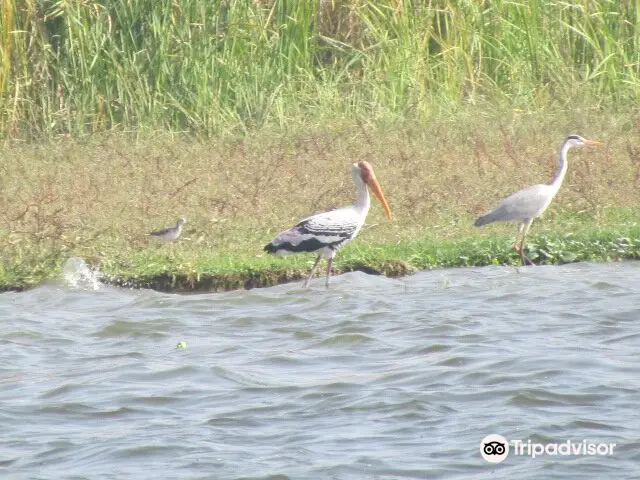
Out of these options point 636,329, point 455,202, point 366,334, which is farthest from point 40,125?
point 636,329

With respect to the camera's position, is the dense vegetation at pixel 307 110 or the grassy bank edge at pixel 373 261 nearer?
the grassy bank edge at pixel 373 261

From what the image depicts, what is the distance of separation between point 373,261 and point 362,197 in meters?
0.57

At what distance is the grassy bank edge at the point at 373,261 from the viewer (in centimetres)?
892

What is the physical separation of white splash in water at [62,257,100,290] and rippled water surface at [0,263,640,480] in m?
0.04

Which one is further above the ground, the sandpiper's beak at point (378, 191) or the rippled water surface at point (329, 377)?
the sandpiper's beak at point (378, 191)

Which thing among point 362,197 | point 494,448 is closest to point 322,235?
point 362,197

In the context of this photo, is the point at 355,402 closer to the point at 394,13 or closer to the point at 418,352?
the point at 418,352

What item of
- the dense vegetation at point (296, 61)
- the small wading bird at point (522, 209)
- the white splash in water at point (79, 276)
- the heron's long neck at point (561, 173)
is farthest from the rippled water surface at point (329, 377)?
the dense vegetation at point (296, 61)

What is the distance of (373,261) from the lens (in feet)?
30.1

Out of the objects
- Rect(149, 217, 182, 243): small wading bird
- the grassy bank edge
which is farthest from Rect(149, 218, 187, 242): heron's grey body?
the grassy bank edge

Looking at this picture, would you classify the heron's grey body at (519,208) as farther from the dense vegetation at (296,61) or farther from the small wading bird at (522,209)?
the dense vegetation at (296,61)

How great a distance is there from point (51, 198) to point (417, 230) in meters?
2.70

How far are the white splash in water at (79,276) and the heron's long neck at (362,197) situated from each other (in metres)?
1.83

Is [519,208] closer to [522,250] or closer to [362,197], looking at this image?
[522,250]
